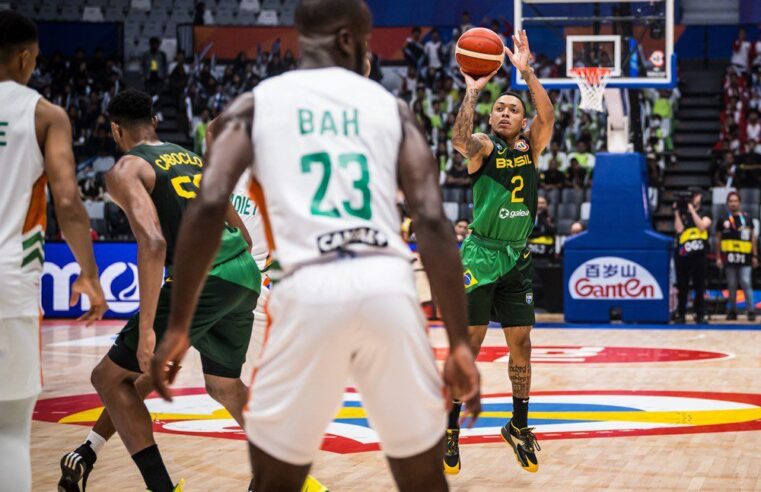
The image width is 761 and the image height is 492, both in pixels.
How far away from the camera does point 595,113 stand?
20.7m

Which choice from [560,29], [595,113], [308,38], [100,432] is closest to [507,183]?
[100,432]

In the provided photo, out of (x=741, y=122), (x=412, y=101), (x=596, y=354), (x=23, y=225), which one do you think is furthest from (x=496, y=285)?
(x=412, y=101)

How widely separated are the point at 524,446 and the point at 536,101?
1.91 m

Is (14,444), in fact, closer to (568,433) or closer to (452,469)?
(452,469)

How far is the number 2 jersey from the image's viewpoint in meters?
2.78

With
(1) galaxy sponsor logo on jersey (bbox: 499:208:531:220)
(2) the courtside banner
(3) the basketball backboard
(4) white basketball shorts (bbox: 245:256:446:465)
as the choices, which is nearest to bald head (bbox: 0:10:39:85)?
(4) white basketball shorts (bbox: 245:256:446:465)

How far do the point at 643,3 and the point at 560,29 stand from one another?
230 cm

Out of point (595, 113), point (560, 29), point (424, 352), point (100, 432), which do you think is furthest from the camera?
point (595, 113)

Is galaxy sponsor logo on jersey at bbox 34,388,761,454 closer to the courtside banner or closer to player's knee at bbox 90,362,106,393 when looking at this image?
player's knee at bbox 90,362,106,393

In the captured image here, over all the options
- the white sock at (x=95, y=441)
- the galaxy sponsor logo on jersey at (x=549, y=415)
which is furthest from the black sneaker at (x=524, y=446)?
the white sock at (x=95, y=441)

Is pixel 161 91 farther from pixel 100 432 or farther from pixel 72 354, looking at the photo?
pixel 100 432

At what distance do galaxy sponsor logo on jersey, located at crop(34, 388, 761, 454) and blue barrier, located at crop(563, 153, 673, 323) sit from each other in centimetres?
680

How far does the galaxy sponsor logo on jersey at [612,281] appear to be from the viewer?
15.4 meters

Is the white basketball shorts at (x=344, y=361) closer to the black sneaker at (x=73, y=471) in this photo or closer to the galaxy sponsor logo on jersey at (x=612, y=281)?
the black sneaker at (x=73, y=471)
